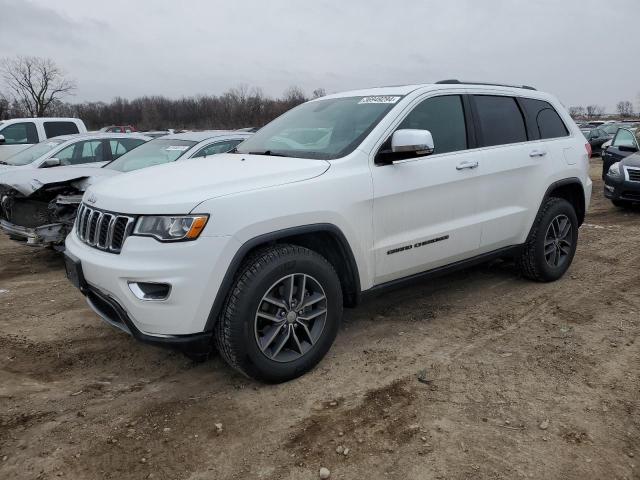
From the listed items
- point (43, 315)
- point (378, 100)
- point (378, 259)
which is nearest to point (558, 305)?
point (378, 259)

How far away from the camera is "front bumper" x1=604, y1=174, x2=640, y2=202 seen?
30.3 feet

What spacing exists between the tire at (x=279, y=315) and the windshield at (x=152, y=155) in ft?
13.5

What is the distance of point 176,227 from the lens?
285 cm

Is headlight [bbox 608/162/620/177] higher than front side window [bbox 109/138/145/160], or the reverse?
front side window [bbox 109/138/145/160]

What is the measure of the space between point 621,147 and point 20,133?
1307cm

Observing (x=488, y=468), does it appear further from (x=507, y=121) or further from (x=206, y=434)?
(x=507, y=121)

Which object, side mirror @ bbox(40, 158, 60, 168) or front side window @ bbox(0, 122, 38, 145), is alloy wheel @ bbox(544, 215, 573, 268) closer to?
side mirror @ bbox(40, 158, 60, 168)

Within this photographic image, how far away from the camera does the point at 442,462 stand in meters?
2.57

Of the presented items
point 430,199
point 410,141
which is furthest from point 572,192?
point 410,141

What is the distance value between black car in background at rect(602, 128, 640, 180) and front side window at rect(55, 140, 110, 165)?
31.4 ft

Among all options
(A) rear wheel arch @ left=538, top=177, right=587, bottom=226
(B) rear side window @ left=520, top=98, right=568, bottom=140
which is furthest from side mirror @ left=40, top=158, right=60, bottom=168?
(A) rear wheel arch @ left=538, top=177, right=587, bottom=226

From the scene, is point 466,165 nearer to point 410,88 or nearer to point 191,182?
point 410,88

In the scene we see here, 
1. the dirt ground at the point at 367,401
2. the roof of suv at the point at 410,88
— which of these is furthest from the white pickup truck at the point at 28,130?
the roof of suv at the point at 410,88

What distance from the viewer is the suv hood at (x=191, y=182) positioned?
9.57ft
